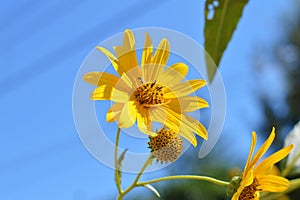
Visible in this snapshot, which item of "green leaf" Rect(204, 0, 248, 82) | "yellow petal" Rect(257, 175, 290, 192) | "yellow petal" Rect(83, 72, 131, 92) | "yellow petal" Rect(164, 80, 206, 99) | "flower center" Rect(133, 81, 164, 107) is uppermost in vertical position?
"green leaf" Rect(204, 0, 248, 82)

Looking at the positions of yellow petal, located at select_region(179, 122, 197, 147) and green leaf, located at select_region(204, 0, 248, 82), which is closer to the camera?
yellow petal, located at select_region(179, 122, 197, 147)

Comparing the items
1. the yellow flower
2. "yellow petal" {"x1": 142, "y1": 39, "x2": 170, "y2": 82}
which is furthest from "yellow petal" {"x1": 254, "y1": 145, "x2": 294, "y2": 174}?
"yellow petal" {"x1": 142, "y1": 39, "x2": 170, "y2": 82}

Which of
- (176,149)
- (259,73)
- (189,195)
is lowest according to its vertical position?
(176,149)

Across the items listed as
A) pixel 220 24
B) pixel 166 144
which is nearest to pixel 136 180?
pixel 166 144

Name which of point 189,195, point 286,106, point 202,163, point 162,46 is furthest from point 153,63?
point 286,106

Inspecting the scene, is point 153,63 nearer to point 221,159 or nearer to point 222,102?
point 222,102

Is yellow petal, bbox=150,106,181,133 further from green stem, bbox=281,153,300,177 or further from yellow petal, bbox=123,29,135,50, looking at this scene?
green stem, bbox=281,153,300,177

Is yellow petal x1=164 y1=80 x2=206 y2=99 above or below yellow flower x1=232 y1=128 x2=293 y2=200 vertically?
above

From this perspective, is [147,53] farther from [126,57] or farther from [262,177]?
[262,177]
